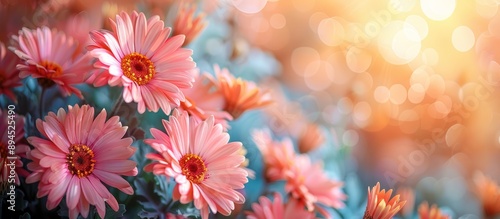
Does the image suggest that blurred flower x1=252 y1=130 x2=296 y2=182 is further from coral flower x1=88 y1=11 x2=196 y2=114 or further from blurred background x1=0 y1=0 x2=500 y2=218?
coral flower x1=88 y1=11 x2=196 y2=114

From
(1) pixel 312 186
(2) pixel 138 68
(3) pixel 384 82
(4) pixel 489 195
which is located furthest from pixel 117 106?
(4) pixel 489 195

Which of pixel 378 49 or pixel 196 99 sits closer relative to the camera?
pixel 196 99

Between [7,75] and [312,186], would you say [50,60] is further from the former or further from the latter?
[312,186]

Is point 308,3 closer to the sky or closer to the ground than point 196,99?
closer to the sky

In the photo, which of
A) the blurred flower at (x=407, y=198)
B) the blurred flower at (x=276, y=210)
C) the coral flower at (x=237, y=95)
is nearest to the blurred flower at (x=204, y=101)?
the coral flower at (x=237, y=95)

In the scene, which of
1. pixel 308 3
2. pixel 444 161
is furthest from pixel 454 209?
pixel 308 3

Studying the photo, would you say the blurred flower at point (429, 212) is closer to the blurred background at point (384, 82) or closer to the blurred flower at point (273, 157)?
the blurred background at point (384, 82)

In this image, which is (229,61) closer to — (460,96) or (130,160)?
(130,160)
